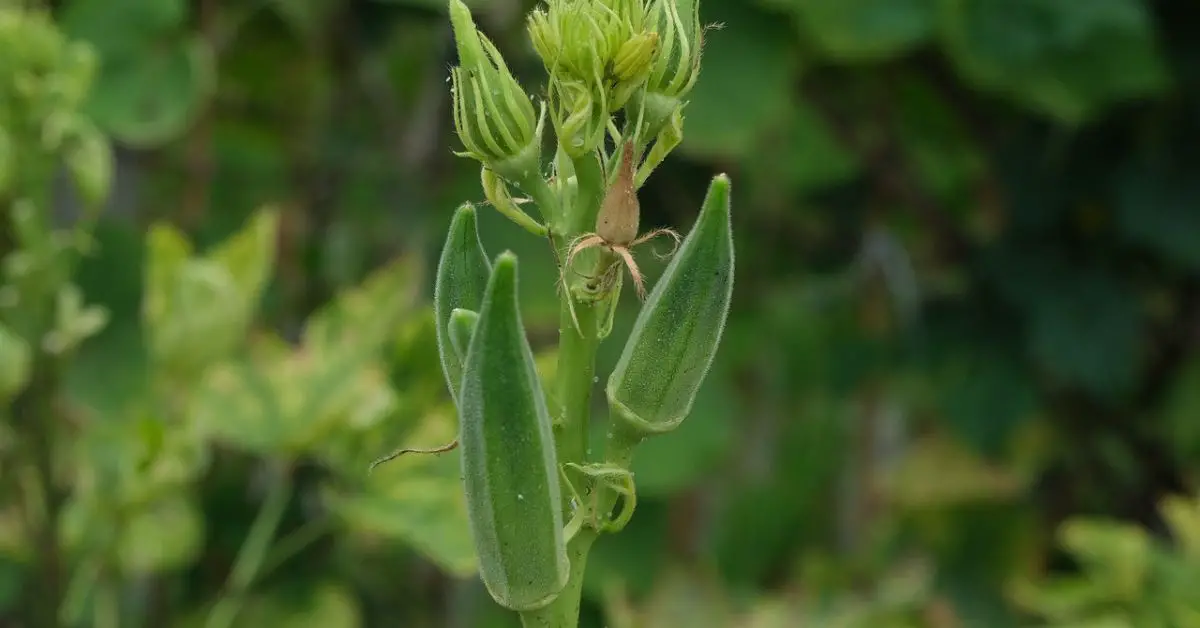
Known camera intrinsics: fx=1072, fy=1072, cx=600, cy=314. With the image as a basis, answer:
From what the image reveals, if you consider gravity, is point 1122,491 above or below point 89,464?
below

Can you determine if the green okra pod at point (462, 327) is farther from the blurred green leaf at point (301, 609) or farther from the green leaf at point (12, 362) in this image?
the blurred green leaf at point (301, 609)

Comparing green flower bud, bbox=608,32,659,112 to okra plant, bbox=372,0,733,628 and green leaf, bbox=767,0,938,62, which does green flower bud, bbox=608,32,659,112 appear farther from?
green leaf, bbox=767,0,938,62

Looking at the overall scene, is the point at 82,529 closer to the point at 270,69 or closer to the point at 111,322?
the point at 111,322

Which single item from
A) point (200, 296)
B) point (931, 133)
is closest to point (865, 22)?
point (931, 133)

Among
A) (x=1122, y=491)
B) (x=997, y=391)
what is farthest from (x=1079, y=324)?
(x=1122, y=491)

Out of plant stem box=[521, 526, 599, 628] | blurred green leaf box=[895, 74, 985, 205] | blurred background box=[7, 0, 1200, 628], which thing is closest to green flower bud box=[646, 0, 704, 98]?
plant stem box=[521, 526, 599, 628]

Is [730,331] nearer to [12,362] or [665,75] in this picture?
[12,362]
